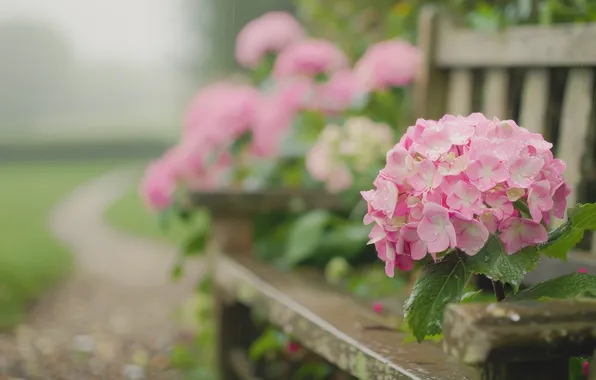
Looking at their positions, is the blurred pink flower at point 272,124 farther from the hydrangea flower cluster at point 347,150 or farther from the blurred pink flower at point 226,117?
the hydrangea flower cluster at point 347,150

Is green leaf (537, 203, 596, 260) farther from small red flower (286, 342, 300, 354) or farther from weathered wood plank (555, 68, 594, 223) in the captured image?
small red flower (286, 342, 300, 354)

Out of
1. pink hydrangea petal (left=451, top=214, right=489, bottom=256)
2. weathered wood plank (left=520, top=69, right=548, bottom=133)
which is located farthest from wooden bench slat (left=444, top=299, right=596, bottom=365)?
weathered wood plank (left=520, top=69, right=548, bottom=133)

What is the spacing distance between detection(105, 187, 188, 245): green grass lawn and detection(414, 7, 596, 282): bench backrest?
244 inches

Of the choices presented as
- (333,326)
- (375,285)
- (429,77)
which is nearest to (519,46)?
(429,77)

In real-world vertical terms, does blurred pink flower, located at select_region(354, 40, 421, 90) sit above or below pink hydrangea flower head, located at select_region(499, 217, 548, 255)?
below

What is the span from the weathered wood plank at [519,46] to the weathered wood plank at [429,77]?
26mm

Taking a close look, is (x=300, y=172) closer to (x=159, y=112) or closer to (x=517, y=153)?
(x=517, y=153)

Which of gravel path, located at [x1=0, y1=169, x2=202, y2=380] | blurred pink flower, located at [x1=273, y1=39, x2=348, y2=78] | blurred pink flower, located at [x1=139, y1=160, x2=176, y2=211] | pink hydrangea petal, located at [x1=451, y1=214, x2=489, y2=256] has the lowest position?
gravel path, located at [x1=0, y1=169, x2=202, y2=380]

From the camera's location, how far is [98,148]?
21.0 meters

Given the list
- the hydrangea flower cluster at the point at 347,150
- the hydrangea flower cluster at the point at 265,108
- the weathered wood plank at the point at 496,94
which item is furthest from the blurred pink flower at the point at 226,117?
the weathered wood plank at the point at 496,94

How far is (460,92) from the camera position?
2660mm

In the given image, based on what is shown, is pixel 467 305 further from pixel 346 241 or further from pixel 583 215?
pixel 346 241

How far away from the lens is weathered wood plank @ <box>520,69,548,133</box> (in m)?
2.20

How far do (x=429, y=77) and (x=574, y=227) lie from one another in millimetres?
1504
